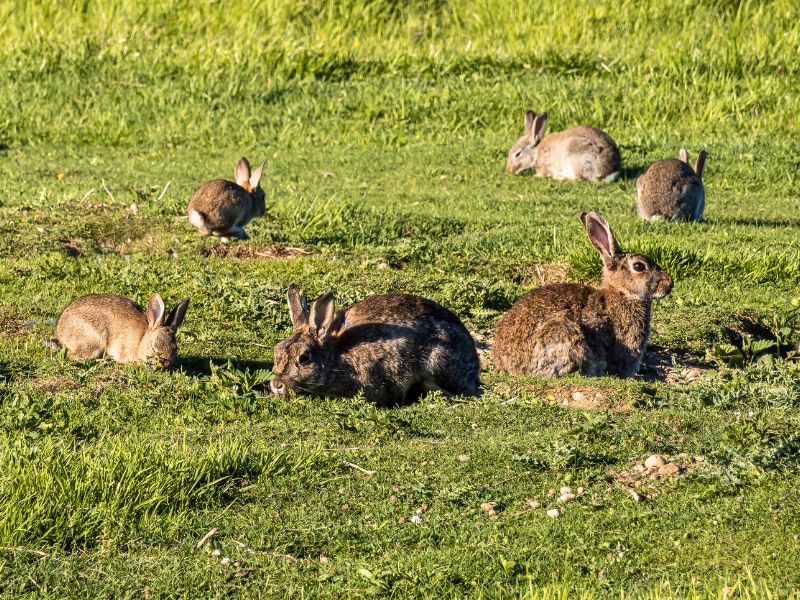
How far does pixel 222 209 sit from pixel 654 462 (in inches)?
242

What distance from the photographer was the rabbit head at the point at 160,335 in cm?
754

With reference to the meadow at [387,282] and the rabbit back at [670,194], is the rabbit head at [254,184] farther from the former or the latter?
the rabbit back at [670,194]

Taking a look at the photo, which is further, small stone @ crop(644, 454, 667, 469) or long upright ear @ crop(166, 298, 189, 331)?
long upright ear @ crop(166, 298, 189, 331)

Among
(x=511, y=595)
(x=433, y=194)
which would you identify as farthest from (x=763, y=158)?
(x=511, y=595)

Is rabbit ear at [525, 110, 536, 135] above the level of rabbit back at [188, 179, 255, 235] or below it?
above

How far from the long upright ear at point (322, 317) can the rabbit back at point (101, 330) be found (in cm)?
Result: 121

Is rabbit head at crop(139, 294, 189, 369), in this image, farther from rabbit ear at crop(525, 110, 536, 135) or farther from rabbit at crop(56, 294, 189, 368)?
rabbit ear at crop(525, 110, 536, 135)

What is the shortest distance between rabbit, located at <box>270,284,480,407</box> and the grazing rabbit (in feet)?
1.36

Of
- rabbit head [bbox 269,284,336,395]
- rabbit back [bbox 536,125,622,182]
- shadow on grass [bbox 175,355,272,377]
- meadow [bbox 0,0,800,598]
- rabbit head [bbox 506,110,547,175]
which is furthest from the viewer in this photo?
rabbit head [bbox 506,110,547,175]

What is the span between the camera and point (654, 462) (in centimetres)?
581

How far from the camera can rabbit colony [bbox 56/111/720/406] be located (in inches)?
291

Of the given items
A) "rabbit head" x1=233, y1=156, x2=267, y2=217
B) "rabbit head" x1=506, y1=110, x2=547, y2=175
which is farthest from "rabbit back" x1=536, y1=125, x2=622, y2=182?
"rabbit head" x1=233, y1=156, x2=267, y2=217

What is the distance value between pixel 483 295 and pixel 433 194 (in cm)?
488

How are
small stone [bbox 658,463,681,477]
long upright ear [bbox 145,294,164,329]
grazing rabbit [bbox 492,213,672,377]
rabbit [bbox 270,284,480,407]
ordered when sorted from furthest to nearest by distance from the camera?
grazing rabbit [bbox 492,213,672,377] < long upright ear [bbox 145,294,164,329] < rabbit [bbox 270,284,480,407] < small stone [bbox 658,463,681,477]
